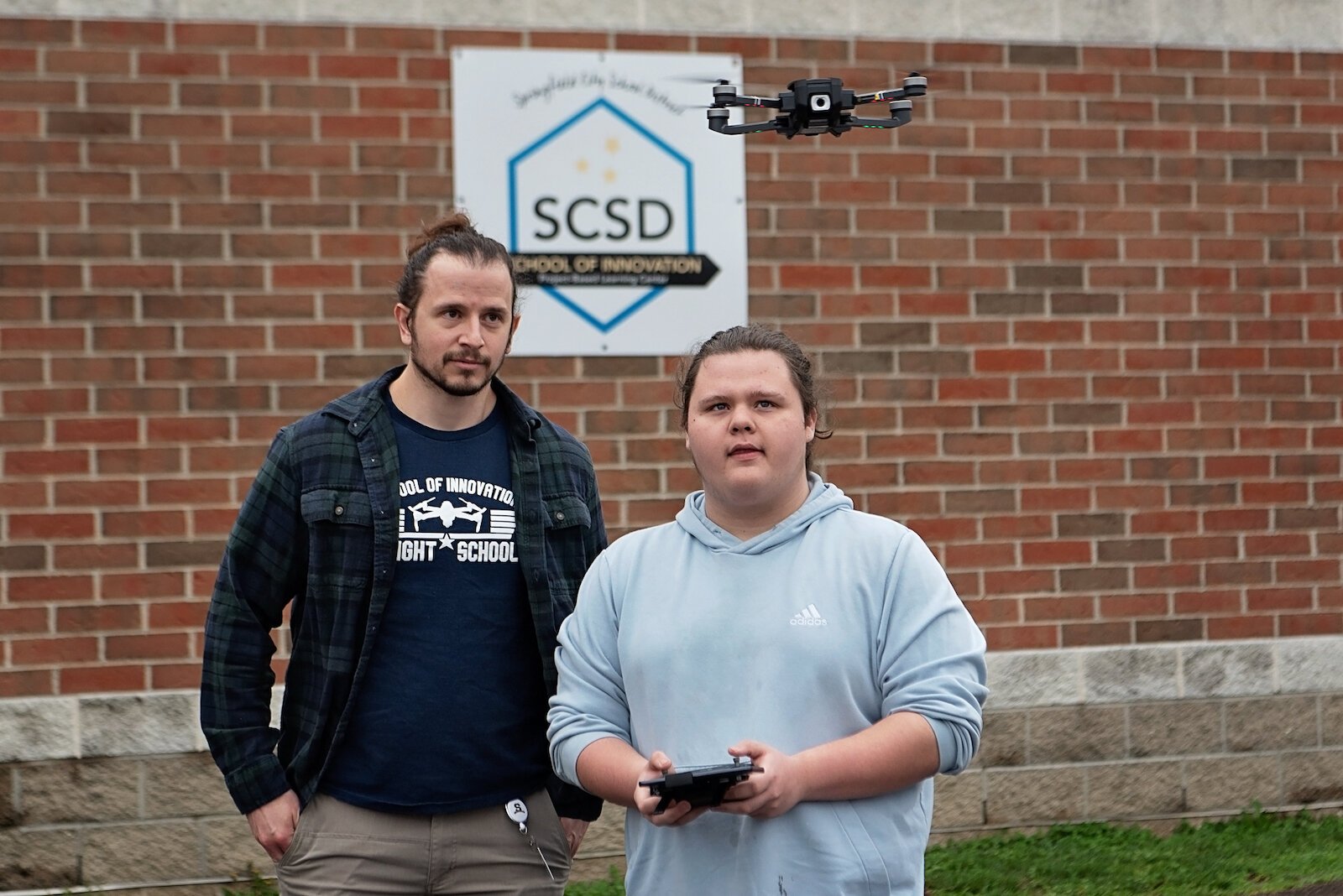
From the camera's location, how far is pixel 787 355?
8.77 ft

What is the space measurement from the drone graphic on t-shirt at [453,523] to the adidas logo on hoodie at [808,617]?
37.8 inches

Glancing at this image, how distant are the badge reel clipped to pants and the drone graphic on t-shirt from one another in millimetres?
512

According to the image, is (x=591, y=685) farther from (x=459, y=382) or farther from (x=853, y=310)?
(x=853, y=310)

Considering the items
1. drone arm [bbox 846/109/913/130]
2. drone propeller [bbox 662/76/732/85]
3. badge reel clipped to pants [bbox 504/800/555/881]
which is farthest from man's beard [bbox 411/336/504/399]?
drone propeller [bbox 662/76/732/85]

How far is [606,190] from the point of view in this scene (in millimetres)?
6164

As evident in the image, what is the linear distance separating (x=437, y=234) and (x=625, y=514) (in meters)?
2.89

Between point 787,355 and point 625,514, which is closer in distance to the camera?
point 787,355

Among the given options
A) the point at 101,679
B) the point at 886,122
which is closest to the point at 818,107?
the point at 886,122

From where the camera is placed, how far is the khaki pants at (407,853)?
320 cm

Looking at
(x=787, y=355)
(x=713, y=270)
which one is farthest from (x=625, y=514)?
(x=787, y=355)

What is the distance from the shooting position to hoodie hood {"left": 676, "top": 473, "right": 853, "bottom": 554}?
2.61 meters

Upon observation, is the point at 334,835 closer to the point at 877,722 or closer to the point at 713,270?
the point at 877,722

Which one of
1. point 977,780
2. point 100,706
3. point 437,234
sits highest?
point 437,234

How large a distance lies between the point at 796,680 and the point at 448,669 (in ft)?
3.27
